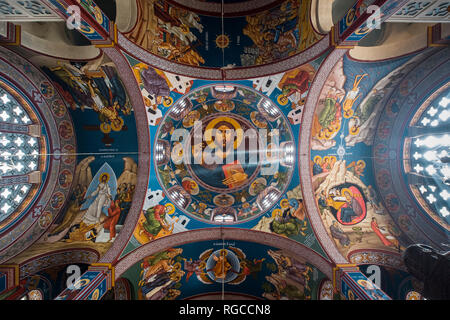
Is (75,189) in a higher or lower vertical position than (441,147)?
lower

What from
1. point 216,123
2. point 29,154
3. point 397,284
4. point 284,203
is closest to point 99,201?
point 29,154

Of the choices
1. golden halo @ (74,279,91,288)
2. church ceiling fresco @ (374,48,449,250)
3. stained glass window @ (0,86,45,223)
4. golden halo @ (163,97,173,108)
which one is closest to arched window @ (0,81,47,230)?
stained glass window @ (0,86,45,223)

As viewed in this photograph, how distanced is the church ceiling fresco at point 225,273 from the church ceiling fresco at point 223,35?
840 cm

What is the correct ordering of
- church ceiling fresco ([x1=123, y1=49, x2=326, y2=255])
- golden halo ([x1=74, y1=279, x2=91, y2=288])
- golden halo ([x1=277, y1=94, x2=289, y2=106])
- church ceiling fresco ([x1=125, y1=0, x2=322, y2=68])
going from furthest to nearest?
golden halo ([x1=277, y1=94, x2=289, y2=106])
church ceiling fresco ([x1=123, y1=49, x2=326, y2=255])
church ceiling fresco ([x1=125, y1=0, x2=322, y2=68])
golden halo ([x1=74, y1=279, x2=91, y2=288])

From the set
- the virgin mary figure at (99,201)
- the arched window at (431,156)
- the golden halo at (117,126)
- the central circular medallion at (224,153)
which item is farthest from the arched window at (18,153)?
the arched window at (431,156)

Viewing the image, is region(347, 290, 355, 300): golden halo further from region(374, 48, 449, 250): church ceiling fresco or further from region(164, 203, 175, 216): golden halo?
region(164, 203, 175, 216): golden halo

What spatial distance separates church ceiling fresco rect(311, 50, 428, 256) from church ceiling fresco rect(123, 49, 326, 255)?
94cm

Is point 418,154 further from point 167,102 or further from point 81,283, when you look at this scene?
point 81,283

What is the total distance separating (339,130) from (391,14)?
447 centimetres

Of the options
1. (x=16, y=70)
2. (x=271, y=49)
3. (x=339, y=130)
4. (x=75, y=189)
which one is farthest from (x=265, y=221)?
(x=16, y=70)

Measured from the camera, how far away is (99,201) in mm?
9578

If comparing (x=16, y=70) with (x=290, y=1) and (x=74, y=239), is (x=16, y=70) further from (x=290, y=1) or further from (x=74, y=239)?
(x=290, y=1)

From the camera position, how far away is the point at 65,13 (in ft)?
19.4

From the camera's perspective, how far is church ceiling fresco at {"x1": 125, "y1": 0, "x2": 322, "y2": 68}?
8.35 meters
